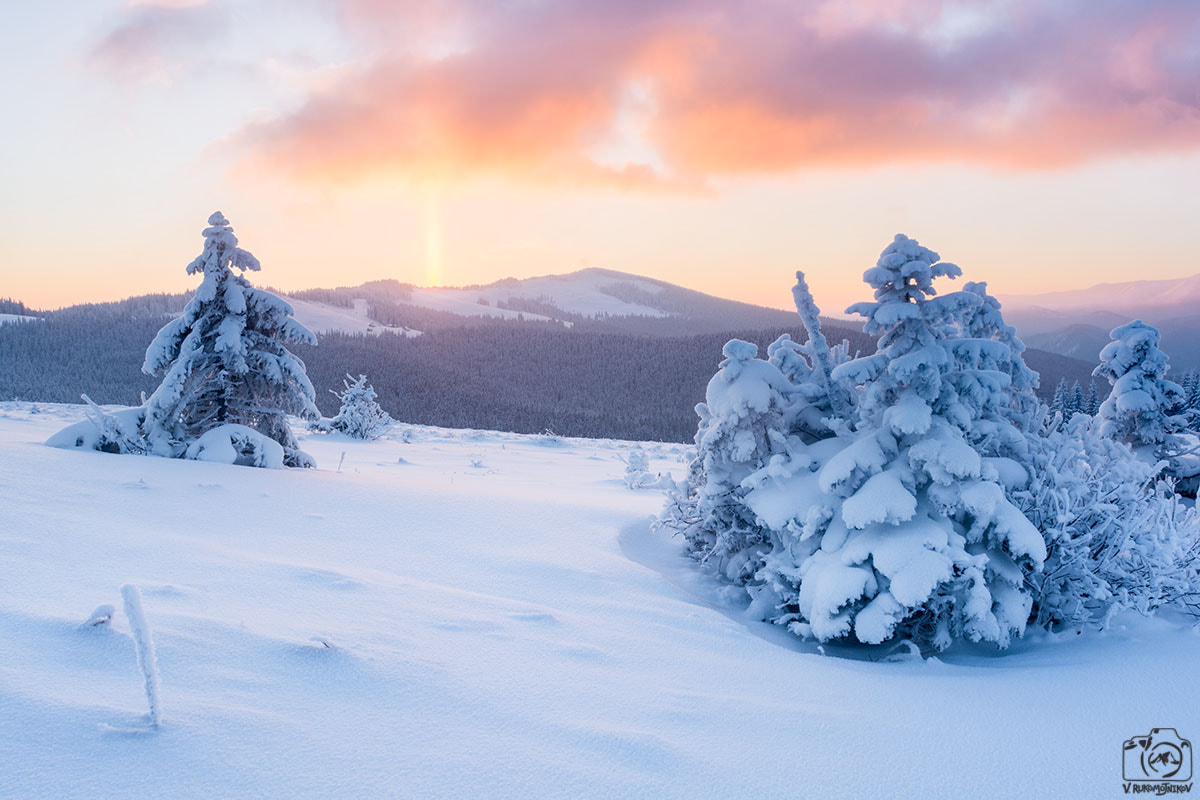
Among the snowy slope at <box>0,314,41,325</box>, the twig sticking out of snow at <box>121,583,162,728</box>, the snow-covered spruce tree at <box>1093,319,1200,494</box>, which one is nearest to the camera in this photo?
the twig sticking out of snow at <box>121,583,162,728</box>

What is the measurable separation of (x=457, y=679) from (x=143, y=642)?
1.57 m

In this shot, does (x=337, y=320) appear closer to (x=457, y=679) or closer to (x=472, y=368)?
(x=472, y=368)

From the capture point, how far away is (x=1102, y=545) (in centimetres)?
713

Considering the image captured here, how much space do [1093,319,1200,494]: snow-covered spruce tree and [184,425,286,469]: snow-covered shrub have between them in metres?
21.0

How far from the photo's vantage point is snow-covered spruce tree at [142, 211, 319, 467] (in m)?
11.5

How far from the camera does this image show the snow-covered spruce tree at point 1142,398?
18766 mm

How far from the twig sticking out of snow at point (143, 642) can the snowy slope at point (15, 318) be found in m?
159

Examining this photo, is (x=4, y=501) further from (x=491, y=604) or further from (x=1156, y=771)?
(x=1156, y=771)

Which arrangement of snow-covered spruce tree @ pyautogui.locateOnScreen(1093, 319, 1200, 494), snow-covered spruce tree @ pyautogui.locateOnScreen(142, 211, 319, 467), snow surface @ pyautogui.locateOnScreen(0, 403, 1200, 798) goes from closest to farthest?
1. snow surface @ pyautogui.locateOnScreen(0, 403, 1200, 798)
2. snow-covered spruce tree @ pyautogui.locateOnScreen(142, 211, 319, 467)
3. snow-covered spruce tree @ pyautogui.locateOnScreen(1093, 319, 1200, 494)

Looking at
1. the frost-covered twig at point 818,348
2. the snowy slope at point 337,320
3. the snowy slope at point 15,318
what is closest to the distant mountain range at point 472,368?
the snowy slope at point 337,320

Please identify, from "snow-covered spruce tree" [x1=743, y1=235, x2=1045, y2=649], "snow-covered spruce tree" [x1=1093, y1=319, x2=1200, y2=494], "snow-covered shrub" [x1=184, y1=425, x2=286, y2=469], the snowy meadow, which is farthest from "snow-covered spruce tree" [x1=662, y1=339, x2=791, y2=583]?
"snow-covered spruce tree" [x1=1093, y1=319, x2=1200, y2=494]

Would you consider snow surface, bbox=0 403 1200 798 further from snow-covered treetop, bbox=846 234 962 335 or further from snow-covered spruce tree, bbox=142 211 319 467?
snow-covered spruce tree, bbox=142 211 319 467

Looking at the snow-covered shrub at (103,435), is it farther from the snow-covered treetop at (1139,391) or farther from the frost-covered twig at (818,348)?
the snow-covered treetop at (1139,391)

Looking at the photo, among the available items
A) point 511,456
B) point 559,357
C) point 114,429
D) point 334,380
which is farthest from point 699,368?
point 114,429
